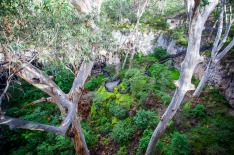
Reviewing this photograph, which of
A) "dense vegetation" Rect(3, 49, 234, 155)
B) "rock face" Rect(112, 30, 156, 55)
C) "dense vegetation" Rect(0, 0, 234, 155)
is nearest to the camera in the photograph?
"dense vegetation" Rect(0, 0, 234, 155)

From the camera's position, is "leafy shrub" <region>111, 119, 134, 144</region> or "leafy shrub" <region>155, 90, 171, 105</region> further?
"leafy shrub" <region>155, 90, 171, 105</region>

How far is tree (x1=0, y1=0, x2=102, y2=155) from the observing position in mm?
3201

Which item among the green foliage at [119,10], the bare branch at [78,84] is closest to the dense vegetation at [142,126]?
the bare branch at [78,84]

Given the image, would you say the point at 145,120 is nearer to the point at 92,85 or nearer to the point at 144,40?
the point at 92,85

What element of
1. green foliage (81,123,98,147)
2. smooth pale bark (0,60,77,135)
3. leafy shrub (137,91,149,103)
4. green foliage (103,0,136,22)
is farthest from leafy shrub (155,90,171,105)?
green foliage (103,0,136,22)

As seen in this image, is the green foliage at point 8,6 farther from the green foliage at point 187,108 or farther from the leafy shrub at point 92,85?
the leafy shrub at point 92,85

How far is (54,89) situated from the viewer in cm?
457

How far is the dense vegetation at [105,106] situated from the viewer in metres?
3.99

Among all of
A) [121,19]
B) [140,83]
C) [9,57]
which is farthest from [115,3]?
[9,57]

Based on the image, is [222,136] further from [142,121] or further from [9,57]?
[9,57]

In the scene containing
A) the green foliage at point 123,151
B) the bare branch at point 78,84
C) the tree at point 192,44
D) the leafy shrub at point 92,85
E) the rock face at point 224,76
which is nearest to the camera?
the tree at point 192,44

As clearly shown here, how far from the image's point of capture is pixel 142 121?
7836mm

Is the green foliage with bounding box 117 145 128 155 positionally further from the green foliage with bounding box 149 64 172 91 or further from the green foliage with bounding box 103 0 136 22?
the green foliage with bounding box 103 0 136 22

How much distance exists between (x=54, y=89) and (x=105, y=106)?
634cm
